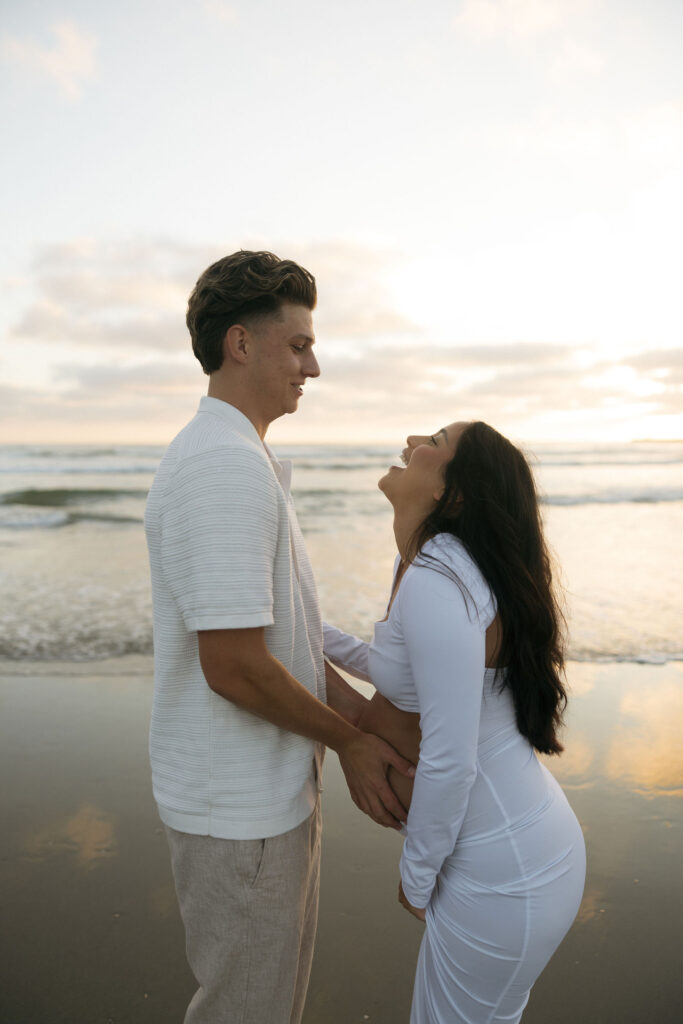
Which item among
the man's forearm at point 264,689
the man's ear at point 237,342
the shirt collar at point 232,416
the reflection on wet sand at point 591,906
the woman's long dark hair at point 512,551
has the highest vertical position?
the man's ear at point 237,342

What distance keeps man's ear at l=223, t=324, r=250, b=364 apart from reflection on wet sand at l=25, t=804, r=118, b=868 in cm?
295

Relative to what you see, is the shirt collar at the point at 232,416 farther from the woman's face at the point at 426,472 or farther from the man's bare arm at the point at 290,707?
the man's bare arm at the point at 290,707

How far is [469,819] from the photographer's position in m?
1.77

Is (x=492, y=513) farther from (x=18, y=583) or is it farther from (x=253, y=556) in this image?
(x=18, y=583)

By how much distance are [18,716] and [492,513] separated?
475 centimetres

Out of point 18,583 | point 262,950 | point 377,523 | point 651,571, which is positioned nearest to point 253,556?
point 262,950

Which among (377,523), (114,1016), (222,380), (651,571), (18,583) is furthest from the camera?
(377,523)

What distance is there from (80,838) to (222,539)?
118 inches

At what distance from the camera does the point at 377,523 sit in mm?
16250

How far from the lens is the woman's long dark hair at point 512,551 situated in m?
1.80

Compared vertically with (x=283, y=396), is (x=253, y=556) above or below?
below

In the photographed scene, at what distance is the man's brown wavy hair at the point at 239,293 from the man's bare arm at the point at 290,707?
857 mm

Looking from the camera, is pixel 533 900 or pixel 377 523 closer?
pixel 533 900

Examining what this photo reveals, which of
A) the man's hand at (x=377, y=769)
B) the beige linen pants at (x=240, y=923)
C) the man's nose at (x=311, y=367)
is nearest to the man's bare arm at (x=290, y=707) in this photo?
the man's hand at (x=377, y=769)
